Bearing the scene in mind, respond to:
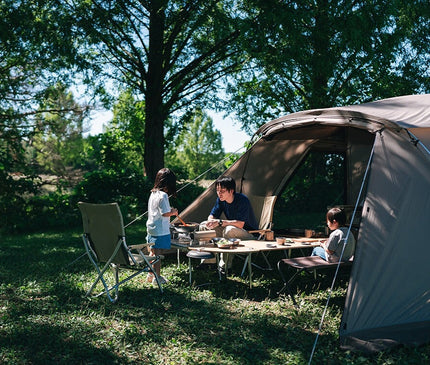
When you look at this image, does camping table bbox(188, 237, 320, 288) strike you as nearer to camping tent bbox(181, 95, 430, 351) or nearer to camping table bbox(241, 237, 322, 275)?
camping table bbox(241, 237, 322, 275)

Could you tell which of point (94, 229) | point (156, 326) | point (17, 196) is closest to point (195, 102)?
point (17, 196)

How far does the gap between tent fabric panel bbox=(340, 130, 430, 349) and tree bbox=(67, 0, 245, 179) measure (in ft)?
20.4

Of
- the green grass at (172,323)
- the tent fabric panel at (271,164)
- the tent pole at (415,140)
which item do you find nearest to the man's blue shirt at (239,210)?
the green grass at (172,323)

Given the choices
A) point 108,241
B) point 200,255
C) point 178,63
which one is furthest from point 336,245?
point 178,63

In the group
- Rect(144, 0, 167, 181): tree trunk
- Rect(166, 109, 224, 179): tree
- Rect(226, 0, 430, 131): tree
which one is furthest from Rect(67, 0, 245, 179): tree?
Rect(166, 109, 224, 179): tree

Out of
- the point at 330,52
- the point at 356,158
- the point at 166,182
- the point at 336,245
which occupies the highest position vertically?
the point at 330,52

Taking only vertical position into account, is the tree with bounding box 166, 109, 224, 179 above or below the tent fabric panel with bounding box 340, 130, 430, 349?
above

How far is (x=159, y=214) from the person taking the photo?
530cm

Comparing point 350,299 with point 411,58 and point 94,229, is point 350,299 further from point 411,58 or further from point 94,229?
point 411,58

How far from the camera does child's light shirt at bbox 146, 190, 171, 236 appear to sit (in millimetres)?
5254

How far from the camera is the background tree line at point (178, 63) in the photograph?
9258mm

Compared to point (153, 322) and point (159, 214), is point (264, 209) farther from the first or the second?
point (153, 322)

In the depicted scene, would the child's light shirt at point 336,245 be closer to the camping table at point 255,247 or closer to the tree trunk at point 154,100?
the camping table at point 255,247

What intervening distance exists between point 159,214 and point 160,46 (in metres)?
6.93
